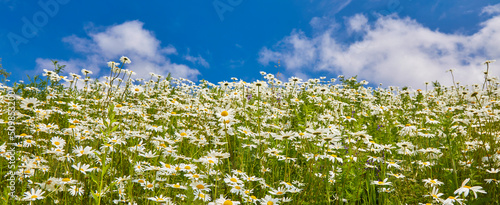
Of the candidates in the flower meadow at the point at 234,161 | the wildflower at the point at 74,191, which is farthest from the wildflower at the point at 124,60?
the wildflower at the point at 74,191

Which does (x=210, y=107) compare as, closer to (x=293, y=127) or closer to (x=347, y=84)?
(x=293, y=127)

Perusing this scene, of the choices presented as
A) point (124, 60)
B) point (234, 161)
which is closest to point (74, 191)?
point (234, 161)

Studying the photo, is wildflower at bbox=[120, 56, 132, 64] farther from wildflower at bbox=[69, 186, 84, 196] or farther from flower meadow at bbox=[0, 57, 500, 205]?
wildflower at bbox=[69, 186, 84, 196]

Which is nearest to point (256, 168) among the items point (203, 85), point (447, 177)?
point (447, 177)

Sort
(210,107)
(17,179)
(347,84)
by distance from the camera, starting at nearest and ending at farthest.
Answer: (17,179) → (210,107) → (347,84)

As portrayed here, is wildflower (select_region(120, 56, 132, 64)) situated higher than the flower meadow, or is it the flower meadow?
wildflower (select_region(120, 56, 132, 64))

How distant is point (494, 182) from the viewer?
113 inches

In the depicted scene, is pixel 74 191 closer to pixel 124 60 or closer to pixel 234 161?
pixel 234 161

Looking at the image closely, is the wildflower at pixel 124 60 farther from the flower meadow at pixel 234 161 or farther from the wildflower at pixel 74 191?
the wildflower at pixel 74 191

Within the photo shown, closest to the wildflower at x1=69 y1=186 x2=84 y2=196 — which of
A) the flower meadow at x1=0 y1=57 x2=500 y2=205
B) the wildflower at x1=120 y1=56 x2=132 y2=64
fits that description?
the flower meadow at x1=0 y1=57 x2=500 y2=205

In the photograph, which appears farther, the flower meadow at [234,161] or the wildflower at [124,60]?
the wildflower at [124,60]

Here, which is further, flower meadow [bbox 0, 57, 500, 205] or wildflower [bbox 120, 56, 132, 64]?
wildflower [bbox 120, 56, 132, 64]

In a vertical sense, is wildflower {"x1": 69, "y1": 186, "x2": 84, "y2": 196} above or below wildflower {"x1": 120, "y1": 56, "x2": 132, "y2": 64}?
below

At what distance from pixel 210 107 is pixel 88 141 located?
97.5 inches
